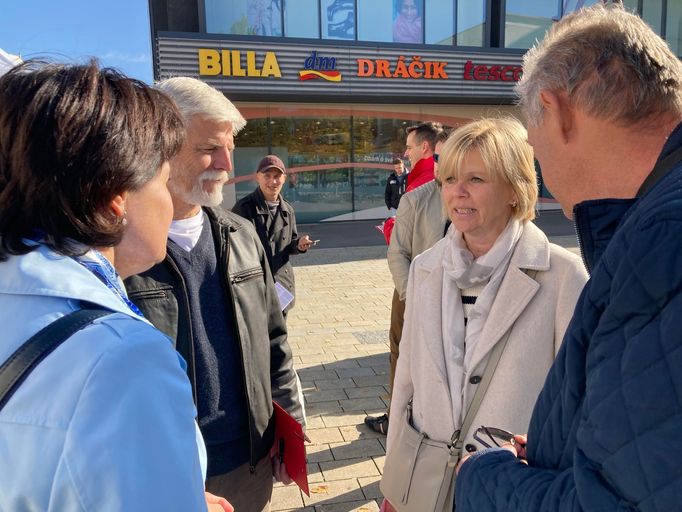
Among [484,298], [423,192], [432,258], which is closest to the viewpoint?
[484,298]

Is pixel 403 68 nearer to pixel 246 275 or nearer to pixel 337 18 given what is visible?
pixel 337 18

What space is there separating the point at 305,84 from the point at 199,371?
549 inches

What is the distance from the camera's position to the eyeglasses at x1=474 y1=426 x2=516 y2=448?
1.54 metres

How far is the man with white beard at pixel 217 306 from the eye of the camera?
6.37 feet

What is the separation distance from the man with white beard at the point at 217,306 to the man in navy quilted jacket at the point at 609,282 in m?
1.03

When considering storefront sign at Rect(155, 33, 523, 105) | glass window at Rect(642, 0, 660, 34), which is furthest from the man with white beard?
Answer: glass window at Rect(642, 0, 660, 34)

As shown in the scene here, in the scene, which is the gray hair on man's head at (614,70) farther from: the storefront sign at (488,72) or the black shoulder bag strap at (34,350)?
the storefront sign at (488,72)

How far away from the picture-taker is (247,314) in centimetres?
207

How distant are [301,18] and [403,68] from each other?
3.30 metres

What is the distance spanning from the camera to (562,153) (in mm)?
1227

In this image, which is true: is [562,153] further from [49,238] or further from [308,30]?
[308,30]

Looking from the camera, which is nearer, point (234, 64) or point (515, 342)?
point (515, 342)

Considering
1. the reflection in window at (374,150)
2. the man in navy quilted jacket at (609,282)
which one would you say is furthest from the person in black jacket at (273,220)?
the reflection in window at (374,150)

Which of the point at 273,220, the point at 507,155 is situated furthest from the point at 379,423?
the point at 507,155
